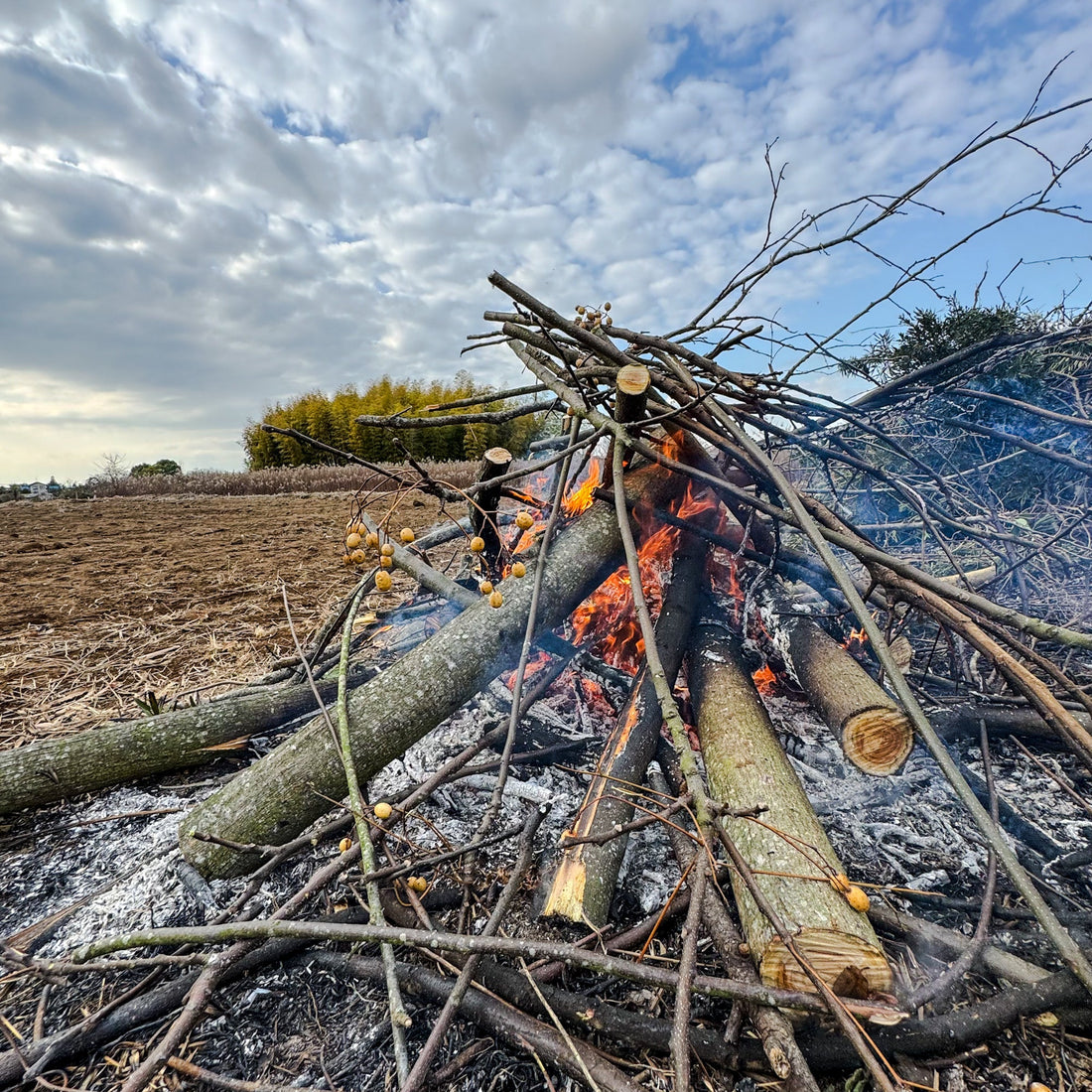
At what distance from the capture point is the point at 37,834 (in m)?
2.26

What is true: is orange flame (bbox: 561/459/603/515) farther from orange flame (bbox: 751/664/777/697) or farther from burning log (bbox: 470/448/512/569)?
orange flame (bbox: 751/664/777/697)

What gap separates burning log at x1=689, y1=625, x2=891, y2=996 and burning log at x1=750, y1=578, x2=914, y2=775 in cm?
23

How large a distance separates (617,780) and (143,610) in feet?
17.6

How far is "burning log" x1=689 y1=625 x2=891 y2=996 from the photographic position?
4.06 ft

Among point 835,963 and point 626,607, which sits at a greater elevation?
point 626,607

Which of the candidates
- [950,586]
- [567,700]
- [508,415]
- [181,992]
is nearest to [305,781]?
[181,992]

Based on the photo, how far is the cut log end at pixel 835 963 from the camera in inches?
48.4

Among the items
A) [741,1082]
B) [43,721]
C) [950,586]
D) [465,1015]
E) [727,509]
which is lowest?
[741,1082]

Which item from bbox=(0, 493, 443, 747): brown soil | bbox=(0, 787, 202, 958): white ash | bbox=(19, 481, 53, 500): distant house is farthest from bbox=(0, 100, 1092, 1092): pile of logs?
bbox=(19, 481, 53, 500): distant house

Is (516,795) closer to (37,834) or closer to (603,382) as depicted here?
(603,382)

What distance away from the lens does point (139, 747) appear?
8.00 ft

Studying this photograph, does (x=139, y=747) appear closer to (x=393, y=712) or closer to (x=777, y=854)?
(x=393, y=712)

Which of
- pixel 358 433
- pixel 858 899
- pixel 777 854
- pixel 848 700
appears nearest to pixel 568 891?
pixel 777 854

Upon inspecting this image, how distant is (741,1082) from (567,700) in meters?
1.69
